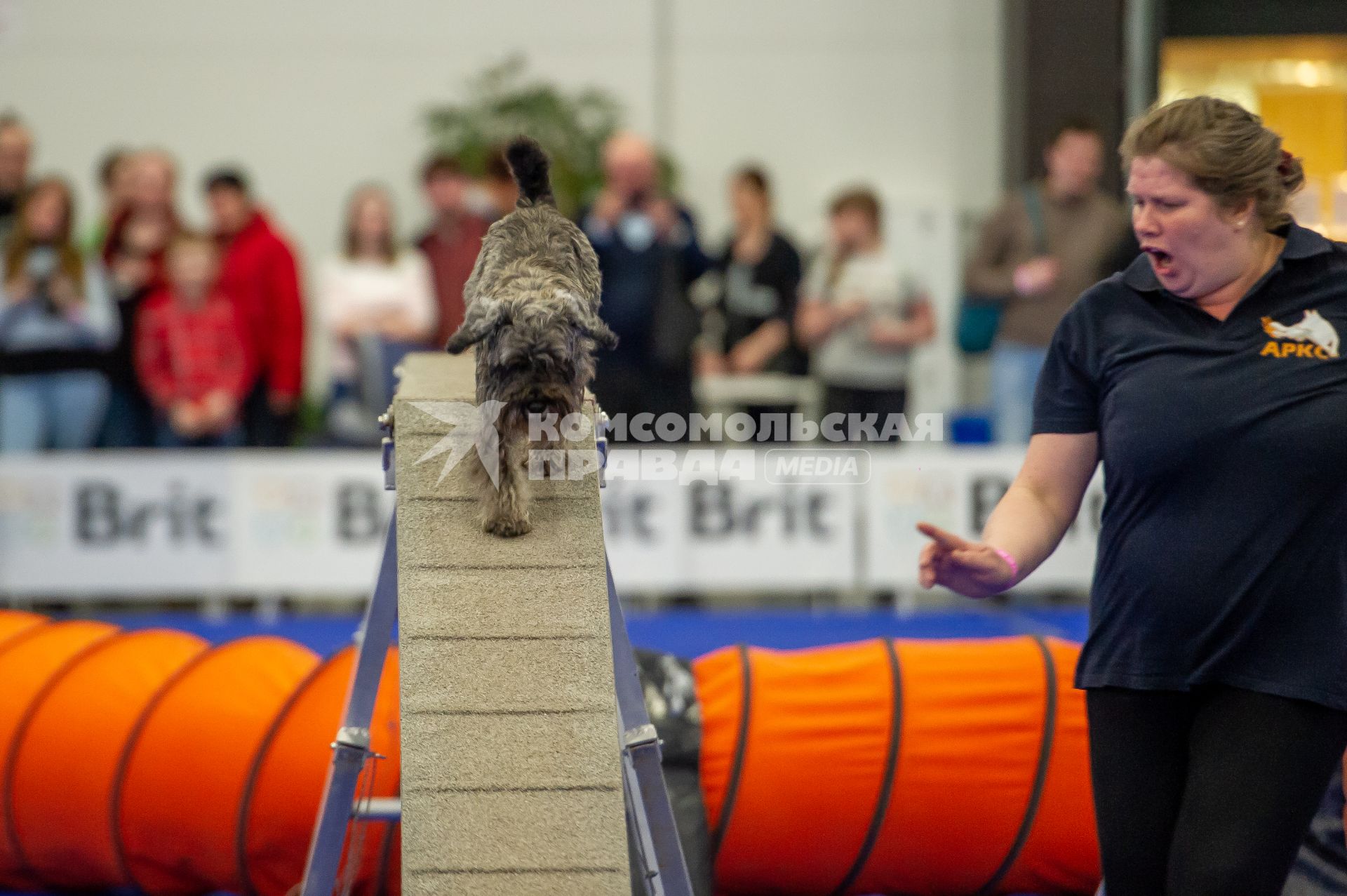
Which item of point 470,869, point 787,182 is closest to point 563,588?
point 470,869

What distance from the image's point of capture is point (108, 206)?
9.02m

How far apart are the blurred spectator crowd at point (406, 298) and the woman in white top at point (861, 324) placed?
1cm

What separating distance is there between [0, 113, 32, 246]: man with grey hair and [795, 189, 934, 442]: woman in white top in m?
4.56

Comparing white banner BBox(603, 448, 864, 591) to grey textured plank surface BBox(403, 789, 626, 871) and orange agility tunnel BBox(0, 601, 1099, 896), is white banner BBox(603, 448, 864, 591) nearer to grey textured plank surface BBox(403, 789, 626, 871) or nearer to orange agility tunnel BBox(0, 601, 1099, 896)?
orange agility tunnel BBox(0, 601, 1099, 896)

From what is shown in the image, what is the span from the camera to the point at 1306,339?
2.34 metres

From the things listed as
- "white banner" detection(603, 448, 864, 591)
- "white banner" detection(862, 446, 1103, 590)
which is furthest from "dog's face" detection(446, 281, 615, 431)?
"white banner" detection(862, 446, 1103, 590)

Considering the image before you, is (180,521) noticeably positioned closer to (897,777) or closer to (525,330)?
(897,777)

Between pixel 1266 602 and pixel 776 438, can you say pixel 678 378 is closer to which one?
pixel 776 438

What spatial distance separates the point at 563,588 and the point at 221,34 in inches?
519

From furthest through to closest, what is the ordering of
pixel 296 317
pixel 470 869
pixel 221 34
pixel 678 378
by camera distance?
1. pixel 221 34
2. pixel 296 317
3. pixel 678 378
4. pixel 470 869

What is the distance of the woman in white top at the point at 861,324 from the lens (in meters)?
8.20

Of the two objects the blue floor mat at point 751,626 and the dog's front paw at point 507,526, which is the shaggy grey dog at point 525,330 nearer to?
the dog's front paw at point 507,526

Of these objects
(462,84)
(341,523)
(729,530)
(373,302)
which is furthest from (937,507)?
(462,84)

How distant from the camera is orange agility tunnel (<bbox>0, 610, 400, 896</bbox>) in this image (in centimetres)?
369
